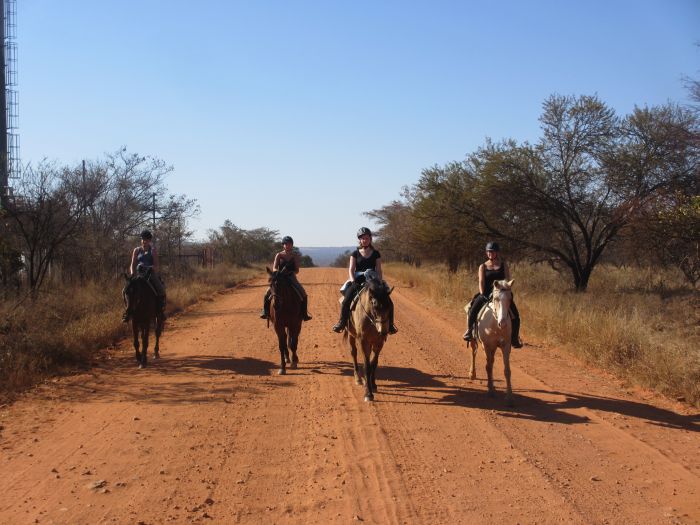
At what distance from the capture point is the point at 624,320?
476 inches

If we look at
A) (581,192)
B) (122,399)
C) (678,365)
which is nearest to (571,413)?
(678,365)

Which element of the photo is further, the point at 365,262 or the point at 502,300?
the point at 365,262

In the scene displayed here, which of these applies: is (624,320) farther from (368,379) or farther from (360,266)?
(368,379)

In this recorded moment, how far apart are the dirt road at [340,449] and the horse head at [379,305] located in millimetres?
1106

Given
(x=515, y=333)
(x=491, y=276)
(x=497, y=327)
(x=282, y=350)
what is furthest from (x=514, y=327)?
(x=282, y=350)

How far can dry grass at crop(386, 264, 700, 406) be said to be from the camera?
30.5 feet

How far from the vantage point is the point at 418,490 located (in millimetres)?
5340

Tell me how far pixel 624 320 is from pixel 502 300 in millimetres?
5135

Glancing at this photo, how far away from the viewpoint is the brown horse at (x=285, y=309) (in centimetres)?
1073

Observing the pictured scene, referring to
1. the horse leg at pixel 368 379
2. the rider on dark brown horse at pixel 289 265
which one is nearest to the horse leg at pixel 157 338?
the rider on dark brown horse at pixel 289 265

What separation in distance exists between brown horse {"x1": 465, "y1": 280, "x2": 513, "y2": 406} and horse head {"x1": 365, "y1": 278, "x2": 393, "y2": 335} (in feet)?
5.14

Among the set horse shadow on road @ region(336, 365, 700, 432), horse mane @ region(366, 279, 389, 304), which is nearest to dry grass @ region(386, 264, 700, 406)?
horse shadow on road @ region(336, 365, 700, 432)

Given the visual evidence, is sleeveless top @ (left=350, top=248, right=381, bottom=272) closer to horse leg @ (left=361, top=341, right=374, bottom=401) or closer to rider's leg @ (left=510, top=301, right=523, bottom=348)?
horse leg @ (left=361, top=341, right=374, bottom=401)

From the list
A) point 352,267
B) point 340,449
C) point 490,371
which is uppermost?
point 352,267
